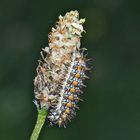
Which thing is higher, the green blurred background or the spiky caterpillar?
the green blurred background

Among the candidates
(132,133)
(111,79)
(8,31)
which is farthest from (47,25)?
(132,133)

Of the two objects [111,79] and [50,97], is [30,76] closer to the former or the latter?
[111,79]

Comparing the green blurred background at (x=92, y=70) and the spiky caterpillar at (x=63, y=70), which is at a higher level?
the green blurred background at (x=92, y=70)

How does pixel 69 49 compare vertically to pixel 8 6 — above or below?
below

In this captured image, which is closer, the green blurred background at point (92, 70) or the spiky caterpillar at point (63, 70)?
the spiky caterpillar at point (63, 70)

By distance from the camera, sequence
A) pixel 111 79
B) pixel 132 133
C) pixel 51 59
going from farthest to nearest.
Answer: pixel 111 79, pixel 132 133, pixel 51 59
